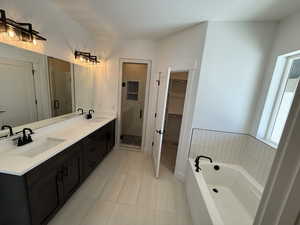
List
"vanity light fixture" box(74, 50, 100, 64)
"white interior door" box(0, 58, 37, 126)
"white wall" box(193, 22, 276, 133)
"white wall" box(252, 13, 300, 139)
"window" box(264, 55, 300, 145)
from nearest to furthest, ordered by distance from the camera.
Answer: "white interior door" box(0, 58, 37, 126) → "white wall" box(252, 13, 300, 139) → "window" box(264, 55, 300, 145) → "white wall" box(193, 22, 276, 133) → "vanity light fixture" box(74, 50, 100, 64)

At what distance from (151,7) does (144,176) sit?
2.59 metres

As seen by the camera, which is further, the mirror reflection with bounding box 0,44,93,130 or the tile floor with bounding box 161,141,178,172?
the tile floor with bounding box 161,141,178,172

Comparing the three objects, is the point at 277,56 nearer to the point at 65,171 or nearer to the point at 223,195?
the point at 223,195

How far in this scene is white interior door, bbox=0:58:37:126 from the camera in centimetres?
144

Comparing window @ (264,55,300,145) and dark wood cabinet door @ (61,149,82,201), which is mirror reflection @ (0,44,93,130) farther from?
window @ (264,55,300,145)

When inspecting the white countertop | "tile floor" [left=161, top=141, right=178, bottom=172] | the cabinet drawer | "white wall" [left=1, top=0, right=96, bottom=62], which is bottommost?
"tile floor" [left=161, top=141, right=178, bottom=172]

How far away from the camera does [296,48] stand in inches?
61.2

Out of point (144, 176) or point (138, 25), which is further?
point (144, 176)

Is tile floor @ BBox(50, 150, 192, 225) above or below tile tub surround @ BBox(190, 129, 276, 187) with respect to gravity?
below

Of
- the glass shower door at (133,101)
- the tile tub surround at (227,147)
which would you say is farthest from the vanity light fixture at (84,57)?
the tile tub surround at (227,147)

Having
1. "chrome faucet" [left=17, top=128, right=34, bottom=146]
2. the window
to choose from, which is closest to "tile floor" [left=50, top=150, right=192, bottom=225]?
"chrome faucet" [left=17, top=128, right=34, bottom=146]

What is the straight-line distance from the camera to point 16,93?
1.55 m

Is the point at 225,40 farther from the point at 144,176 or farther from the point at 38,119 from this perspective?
the point at 38,119

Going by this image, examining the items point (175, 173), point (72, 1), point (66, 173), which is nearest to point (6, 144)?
point (66, 173)
